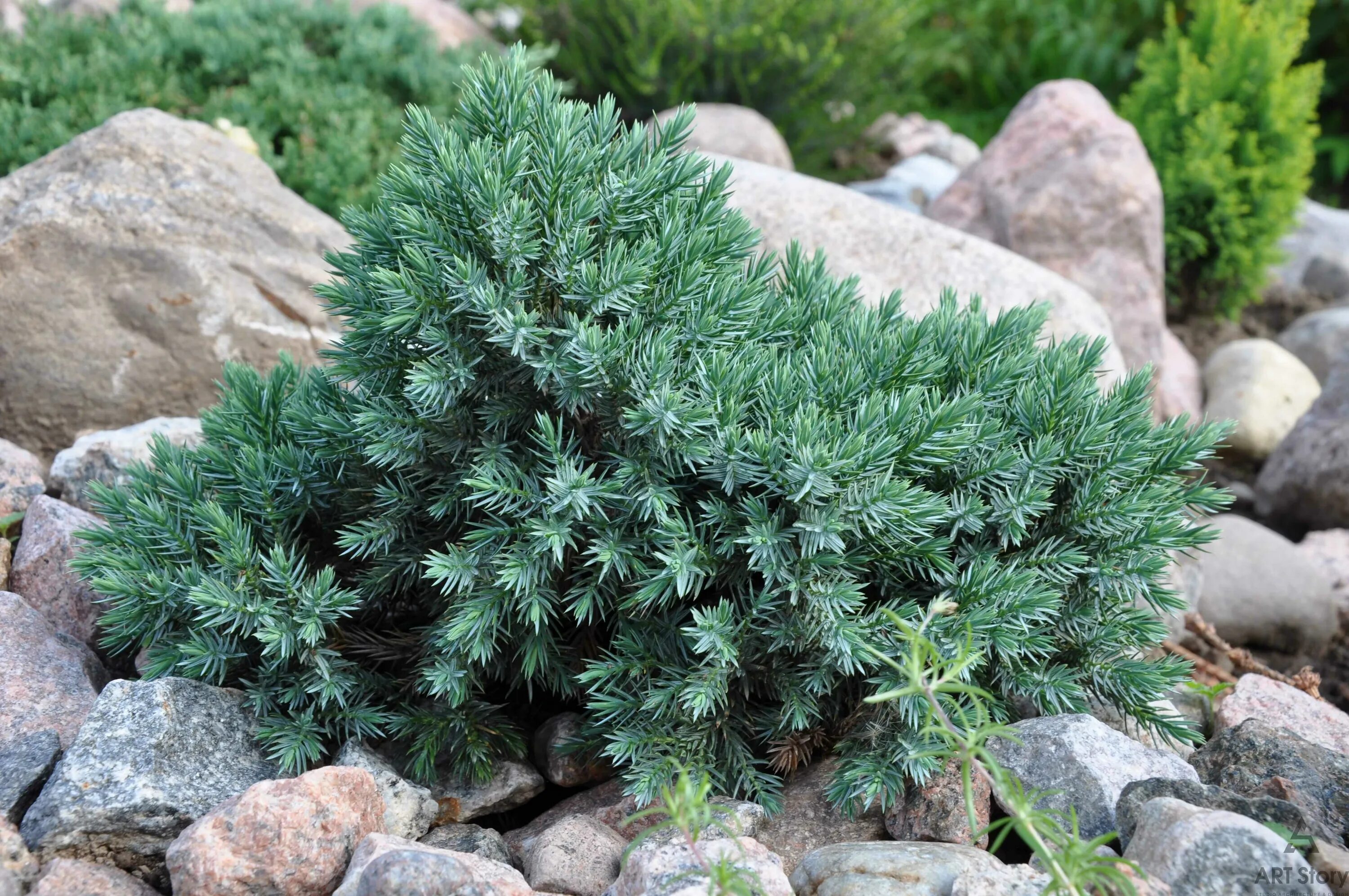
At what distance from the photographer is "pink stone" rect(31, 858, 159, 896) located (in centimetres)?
225

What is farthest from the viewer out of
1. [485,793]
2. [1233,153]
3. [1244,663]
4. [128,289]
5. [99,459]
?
[1233,153]

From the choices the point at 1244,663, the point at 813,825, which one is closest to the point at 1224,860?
the point at 813,825

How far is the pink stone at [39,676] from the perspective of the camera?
2773 mm

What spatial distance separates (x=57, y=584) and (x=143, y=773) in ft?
3.65

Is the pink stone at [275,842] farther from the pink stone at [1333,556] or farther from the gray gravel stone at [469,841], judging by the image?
the pink stone at [1333,556]

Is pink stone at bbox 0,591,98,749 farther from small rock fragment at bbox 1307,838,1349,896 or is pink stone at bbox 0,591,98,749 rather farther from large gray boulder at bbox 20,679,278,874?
small rock fragment at bbox 1307,838,1349,896

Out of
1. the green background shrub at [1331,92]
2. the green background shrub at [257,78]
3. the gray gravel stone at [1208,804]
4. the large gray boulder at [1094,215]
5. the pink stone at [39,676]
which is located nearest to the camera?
the gray gravel stone at [1208,804]

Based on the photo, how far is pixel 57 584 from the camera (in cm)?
332

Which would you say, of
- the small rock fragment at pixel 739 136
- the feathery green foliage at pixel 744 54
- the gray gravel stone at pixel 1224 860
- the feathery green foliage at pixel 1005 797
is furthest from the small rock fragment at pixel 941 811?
the feathery green foliage at pixel 744 54

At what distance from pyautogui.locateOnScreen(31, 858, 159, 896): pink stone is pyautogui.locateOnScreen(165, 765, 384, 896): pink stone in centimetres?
8

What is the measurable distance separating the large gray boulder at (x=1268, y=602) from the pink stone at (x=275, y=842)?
11.9ft

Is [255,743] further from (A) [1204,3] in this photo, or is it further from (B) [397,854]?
(A) [1204,3]

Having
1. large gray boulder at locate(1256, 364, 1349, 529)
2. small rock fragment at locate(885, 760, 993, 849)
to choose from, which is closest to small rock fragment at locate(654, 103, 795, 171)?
large gray boulder at locate(1256, 364, 1349, 529)

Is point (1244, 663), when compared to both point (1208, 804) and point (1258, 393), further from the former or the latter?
point (1258, 393)
